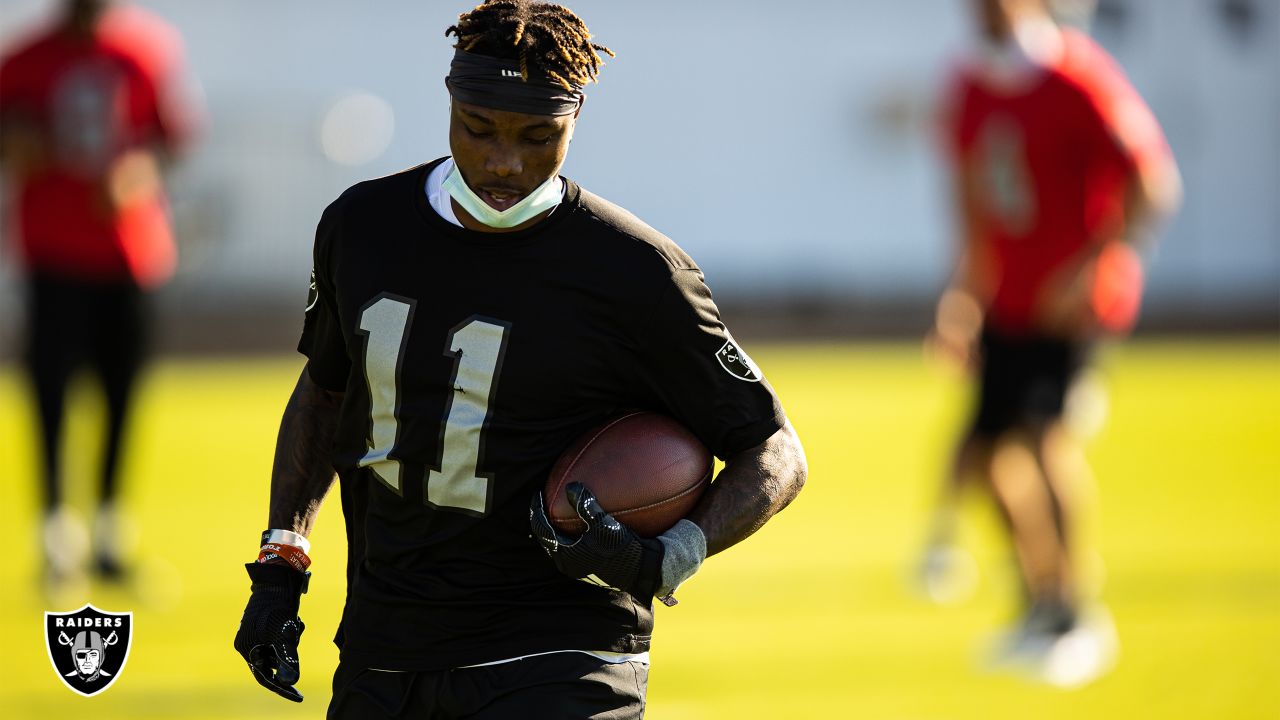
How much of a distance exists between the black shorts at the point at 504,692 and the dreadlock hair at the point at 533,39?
1006 millimetres

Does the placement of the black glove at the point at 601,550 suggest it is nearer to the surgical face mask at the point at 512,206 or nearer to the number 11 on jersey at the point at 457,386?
the number 11 on jersey at the point at 457,386

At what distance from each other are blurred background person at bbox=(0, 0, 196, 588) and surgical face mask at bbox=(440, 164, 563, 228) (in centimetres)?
499

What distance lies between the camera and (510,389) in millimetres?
3133

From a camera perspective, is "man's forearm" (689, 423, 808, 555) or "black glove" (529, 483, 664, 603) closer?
"black glove" (529, 483, 664, 603)

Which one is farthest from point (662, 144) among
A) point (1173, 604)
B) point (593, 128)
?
point (1173, 604)

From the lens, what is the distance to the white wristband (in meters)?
3.35

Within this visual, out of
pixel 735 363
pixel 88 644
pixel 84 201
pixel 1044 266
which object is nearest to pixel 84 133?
pixel 84 201

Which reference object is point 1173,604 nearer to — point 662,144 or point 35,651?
point 35,651

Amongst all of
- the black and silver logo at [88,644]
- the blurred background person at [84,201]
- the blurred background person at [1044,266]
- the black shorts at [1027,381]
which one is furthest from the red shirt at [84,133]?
the black and silver logo at [88,644]

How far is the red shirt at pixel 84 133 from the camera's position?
773cm

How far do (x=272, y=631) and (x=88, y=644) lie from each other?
0.42 metres

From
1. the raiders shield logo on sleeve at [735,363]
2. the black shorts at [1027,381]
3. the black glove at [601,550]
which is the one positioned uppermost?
the raiders shield logo on sleeve at [735,363]

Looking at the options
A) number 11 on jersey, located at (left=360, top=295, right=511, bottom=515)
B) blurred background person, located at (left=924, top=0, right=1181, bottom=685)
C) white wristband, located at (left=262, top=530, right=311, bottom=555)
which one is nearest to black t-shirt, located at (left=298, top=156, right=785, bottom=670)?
number 11 on jersey, located at (left=360, top=295, right=511, bottom=515)

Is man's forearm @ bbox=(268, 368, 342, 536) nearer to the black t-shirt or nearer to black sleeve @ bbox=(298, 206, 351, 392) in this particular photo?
black sleeve @ bbox=(298, 206, 351, 392)
